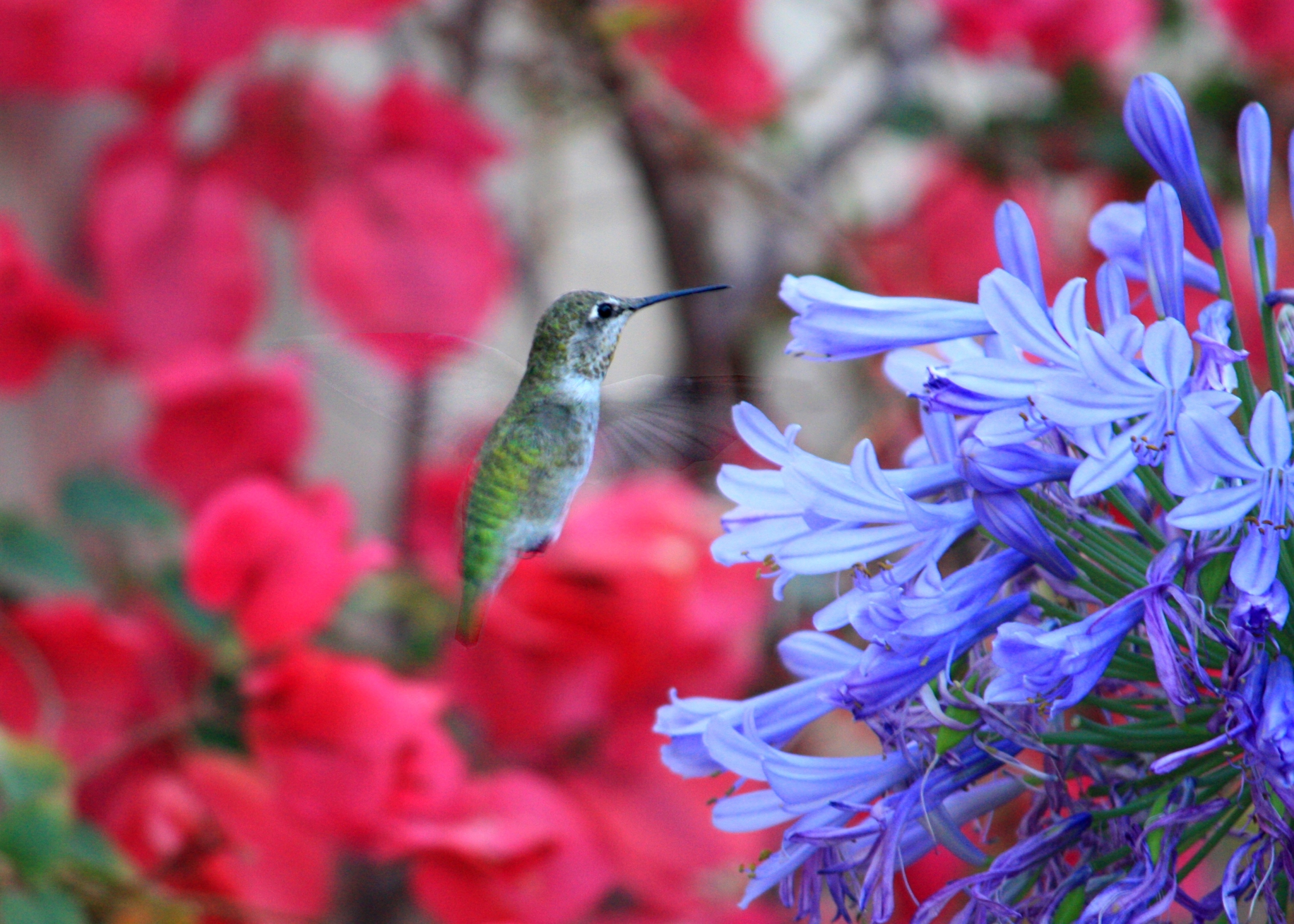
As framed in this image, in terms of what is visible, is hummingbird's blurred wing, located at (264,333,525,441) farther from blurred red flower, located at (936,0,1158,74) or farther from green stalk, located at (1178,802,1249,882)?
blurred red flower, located at (936,0,1158,74)

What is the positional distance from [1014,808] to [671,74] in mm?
595

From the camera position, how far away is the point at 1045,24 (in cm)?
89

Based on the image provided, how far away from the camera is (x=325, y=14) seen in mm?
708

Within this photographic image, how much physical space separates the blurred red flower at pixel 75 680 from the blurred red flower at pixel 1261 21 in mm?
773

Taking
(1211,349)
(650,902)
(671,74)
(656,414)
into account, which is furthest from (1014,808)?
(671,74)

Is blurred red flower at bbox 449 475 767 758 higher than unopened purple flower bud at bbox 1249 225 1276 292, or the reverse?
unopened purple flower bud at bbox 1249 225 1276 292

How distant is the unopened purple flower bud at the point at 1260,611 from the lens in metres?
0.25

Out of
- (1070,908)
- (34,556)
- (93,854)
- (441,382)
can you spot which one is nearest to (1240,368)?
(1070,908)

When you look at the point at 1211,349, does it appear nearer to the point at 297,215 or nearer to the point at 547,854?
the point at 547,854

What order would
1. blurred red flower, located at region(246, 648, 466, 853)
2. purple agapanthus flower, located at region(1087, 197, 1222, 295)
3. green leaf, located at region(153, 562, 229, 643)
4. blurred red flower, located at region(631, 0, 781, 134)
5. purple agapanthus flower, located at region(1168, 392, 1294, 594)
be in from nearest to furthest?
purple agapanthus flower, located at region(1168, 392, 1294, 594) < purple agapanthus flower, located at region(1087, 197, 1222, 295) < blurred red flower, located at region(246, 648, 466, 853) < green leaf, located at region(153, 562, 229, 643) < blurred red flower, located at region(631, 0, 781, 134)

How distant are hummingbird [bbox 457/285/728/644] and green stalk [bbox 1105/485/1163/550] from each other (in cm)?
15

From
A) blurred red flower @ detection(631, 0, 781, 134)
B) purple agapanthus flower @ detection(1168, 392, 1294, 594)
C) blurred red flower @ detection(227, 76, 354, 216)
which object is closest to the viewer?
purple agapanthus flower @ detection(1168, 392, 1294, 594)

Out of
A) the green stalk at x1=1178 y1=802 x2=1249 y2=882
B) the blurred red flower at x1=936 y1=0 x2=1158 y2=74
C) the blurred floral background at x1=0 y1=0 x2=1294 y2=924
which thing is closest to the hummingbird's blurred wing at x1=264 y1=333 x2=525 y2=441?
the blurred floral background at x1=0 y1=0 x2=1294 y2=924

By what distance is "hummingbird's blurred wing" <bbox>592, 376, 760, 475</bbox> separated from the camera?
388mm
